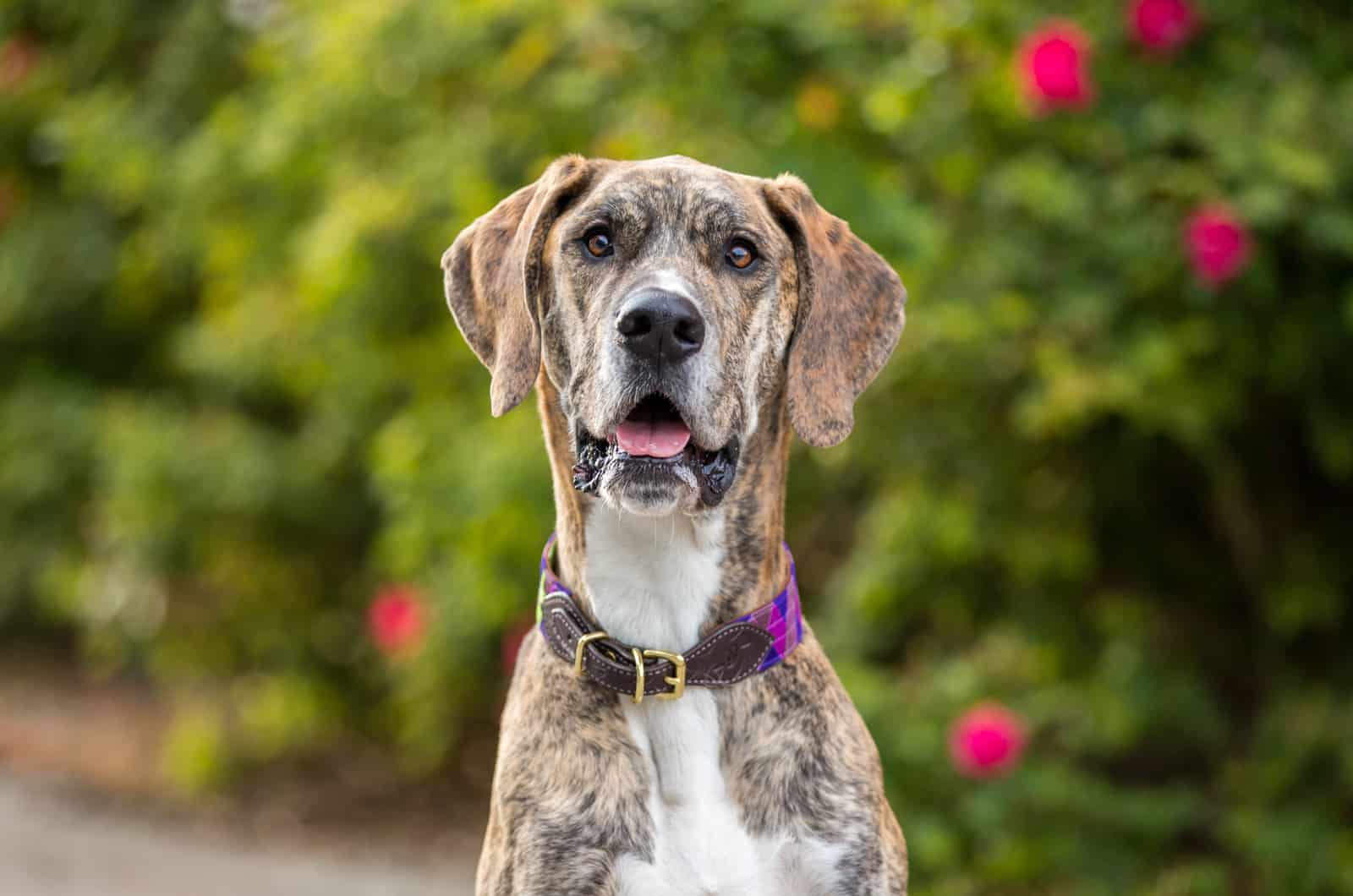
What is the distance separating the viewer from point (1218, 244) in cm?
468

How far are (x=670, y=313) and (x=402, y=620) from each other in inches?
157

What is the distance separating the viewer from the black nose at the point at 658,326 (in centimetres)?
270

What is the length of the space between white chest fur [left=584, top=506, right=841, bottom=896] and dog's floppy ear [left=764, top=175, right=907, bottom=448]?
0.28 meters

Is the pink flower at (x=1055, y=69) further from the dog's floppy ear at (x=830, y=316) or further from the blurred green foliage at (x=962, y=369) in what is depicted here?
the dog's floppy ear at (x=830, y=316)

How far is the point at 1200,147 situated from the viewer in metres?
5.06

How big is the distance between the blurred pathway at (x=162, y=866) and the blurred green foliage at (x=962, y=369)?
0.62 meters

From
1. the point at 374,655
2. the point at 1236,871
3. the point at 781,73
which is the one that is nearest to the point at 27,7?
the point at 374,655

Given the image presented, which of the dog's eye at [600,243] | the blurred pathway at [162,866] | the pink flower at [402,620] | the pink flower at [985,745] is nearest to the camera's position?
the dog's eye at [600,243]

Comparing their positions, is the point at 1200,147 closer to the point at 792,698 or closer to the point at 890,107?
the point at 890,107

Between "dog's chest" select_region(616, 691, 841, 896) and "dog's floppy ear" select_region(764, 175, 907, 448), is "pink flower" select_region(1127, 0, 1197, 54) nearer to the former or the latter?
"dog's floppy ear" select_region(764, 175, 907, 448)

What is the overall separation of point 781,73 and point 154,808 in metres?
5.27

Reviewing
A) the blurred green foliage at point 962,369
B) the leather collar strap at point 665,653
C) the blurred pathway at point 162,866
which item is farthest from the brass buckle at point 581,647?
the blurred pathway at point 162,866

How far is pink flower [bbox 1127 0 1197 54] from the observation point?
15.9 ft

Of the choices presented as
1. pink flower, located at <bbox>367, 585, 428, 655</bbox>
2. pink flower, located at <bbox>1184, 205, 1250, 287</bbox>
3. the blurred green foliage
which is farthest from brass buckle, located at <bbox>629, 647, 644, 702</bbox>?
pink flower, located at <bbox>367, 585, 428, 655</bbox>
